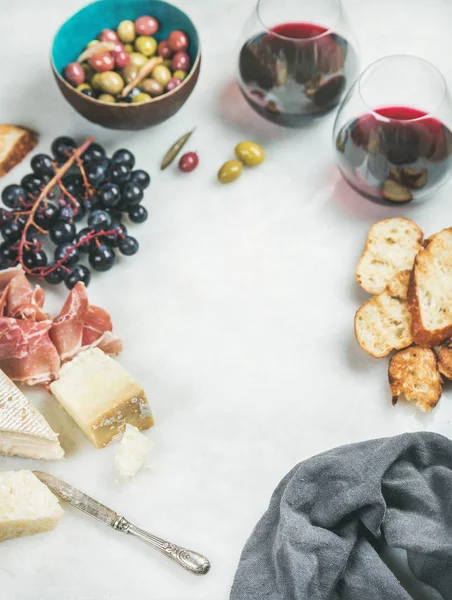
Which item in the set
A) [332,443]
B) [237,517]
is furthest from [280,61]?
[237,517]

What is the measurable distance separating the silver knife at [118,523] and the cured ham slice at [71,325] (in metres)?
0.23

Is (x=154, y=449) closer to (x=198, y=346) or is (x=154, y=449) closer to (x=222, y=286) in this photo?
(x=198, y=346)

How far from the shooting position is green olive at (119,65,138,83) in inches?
65.7

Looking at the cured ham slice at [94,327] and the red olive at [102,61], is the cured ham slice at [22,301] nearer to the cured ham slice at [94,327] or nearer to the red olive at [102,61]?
the cured ham slice at [94,327]

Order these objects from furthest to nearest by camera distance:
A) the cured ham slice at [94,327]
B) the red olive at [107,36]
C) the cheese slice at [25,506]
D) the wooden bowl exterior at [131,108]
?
the red olive at [107,36], the wooden bowl exterior at [131,108], the cured ham slice at [94,327], the cheese slice at [25,506]

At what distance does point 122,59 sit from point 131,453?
31.2 inches

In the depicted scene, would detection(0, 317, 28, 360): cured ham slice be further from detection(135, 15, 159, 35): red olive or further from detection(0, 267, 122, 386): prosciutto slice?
detection(135, 15, 159, 35): red olive

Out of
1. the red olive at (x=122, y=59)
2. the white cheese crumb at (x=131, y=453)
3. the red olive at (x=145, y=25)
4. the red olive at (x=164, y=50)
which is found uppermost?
the red olive at (x=145, y=25)

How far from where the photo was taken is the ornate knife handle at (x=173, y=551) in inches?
49.9

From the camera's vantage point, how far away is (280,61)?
1594 millimetres

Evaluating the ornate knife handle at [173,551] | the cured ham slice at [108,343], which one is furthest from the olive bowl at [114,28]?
the ornate knife handle at [173,551]

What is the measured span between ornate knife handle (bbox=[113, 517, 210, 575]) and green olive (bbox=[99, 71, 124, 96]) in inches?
32.9

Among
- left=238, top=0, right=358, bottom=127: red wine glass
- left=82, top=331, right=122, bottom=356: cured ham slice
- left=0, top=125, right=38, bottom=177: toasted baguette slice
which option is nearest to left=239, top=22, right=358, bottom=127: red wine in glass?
left=238, top=0, right=358, bottom=127: red wine glass

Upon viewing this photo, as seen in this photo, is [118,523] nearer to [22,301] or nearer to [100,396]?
[100,396]
